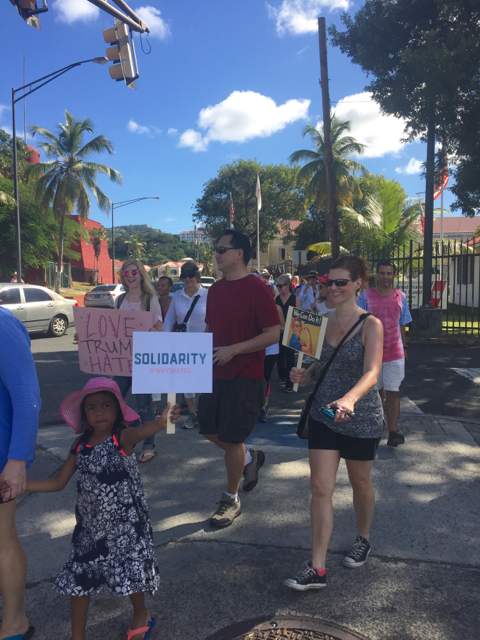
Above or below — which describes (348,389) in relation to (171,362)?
below

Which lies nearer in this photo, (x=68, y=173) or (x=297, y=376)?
(x=297, y=376)

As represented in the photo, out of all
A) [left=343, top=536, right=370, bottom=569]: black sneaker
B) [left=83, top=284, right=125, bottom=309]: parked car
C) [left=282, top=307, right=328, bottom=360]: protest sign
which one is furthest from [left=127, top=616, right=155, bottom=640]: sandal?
[left=83, top=284, right=125, bottom=309]: parked car

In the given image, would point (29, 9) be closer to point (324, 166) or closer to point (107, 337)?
point (107, 337)

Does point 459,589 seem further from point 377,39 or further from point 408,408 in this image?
point 377,39

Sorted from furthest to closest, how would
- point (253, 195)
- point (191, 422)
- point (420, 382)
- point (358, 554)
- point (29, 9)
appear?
1. point (253, 195)
2. point (420, 382)
3. point (29, 9)
4. point (191, 422)
5. point (358, 554)

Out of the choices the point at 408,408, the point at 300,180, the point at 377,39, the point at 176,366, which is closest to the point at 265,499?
the point at 176,366

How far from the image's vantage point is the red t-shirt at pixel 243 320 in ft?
11.2

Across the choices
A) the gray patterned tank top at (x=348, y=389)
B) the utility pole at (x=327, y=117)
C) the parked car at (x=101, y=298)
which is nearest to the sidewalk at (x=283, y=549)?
the gray patterned tank top at (x=348, y=389)

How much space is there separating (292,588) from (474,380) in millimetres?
6823

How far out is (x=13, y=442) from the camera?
2.20 m

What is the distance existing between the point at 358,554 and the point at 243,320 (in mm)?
1581

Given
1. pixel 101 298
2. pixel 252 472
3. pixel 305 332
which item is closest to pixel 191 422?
pixel 252 472

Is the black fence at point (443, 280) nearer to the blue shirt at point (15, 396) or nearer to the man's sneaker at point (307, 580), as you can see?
the man's sneaker at point (307, 580)

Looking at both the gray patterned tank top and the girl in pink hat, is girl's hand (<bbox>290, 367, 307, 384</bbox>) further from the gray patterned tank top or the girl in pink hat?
the girl in pink hat
